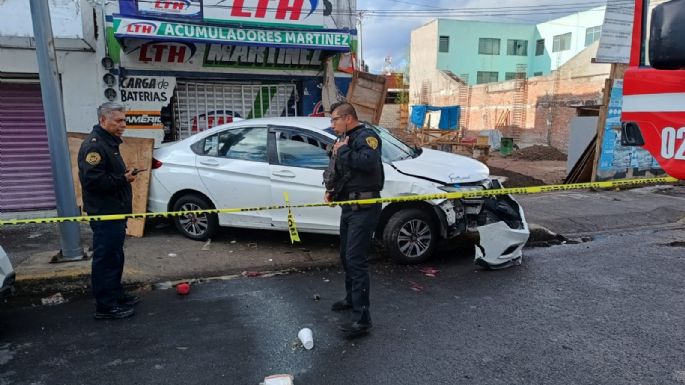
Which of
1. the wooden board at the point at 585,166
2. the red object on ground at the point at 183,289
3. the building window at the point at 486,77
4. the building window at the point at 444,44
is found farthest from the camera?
the building window at the point at 486,77

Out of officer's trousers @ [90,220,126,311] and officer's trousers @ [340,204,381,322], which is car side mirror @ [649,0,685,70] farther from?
officer's trousers @ [90,220,126,311]

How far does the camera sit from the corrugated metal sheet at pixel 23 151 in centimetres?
692

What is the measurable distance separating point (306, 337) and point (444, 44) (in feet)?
154

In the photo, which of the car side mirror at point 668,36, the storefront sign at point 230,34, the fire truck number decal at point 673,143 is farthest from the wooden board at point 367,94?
the car side mirror at point 668,36

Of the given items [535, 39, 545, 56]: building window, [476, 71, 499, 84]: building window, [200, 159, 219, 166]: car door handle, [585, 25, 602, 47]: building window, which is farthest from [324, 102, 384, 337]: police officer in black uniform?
[535, 39, 545, 56]: building window

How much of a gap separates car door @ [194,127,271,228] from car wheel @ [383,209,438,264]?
1551 millimetres

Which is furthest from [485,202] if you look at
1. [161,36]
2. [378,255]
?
[161,36]

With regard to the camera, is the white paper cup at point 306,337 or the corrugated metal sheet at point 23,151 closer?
the white paper cup at point 306,337

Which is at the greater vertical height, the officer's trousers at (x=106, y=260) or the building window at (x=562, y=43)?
the building window at (x=562, y=43)

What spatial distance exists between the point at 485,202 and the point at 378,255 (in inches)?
54.9

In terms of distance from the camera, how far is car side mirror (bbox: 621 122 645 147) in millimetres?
2846

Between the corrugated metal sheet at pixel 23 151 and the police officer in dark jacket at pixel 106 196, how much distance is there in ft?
13.1

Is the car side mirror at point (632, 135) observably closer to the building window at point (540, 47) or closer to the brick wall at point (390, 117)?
the brick wall at point (390, 117)

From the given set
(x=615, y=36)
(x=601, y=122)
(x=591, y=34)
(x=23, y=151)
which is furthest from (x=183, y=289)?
(x=591, y=34)
